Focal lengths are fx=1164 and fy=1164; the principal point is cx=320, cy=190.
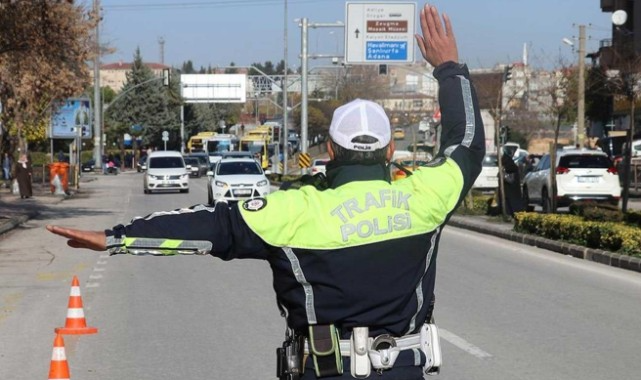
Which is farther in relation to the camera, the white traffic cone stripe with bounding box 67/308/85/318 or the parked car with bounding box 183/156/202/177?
the parked car with bounding box 183/156/202/177

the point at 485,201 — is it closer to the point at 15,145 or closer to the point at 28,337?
the point at 28,337

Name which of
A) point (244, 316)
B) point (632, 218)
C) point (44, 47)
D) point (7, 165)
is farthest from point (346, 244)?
point (7, 165)

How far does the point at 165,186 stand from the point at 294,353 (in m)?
41.8

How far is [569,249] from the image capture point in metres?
19.4

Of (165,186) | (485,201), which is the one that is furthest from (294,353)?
(165,186)

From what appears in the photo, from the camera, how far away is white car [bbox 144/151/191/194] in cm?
4556

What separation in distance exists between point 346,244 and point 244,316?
8.07 meters

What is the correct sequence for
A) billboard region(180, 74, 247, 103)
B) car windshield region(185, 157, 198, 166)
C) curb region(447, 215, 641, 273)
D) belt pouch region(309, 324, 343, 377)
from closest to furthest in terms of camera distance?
belt pouch region(309, 324, 343, 377) → curb region(447, 215, 641, 273) → car windshield region(185, 157, 198, 166) → billboard region(180, 74, 247, 103)

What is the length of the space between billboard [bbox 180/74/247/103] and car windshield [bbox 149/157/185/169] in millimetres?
41993

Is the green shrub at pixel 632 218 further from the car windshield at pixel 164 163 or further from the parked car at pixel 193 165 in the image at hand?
the parked car at pixel 193 165

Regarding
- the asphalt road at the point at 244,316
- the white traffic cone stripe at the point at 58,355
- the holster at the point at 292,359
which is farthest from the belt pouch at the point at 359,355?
the asphalt road at the point at 244,316

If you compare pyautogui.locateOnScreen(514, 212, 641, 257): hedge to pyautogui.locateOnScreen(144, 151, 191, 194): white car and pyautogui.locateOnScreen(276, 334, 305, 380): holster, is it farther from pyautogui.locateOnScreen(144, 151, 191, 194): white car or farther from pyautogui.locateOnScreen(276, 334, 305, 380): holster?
pyautogui.locateOnScreen(144, 151, 191, 194): white car

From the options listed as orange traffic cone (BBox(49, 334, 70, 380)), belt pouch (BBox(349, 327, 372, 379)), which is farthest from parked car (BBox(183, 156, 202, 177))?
belt pouch (BBox(349, 327, 372, 379))

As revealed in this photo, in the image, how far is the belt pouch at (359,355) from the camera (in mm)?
3877
